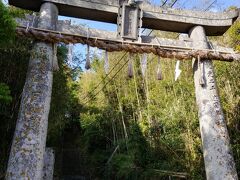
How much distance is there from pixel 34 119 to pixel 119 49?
69.9 inches

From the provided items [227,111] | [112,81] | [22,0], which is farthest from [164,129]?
[22,0]

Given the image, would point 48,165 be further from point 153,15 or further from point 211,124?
point 153,15

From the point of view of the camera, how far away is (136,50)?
4.89 m

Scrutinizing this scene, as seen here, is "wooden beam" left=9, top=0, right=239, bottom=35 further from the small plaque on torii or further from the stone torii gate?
the small plaque on torii

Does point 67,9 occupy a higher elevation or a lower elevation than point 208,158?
higher

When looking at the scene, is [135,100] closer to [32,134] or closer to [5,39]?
[32,134]

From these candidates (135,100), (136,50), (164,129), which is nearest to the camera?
(136,50)

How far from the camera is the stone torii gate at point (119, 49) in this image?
404 centimetres

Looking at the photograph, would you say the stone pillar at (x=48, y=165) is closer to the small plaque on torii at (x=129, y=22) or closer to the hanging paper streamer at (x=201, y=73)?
the small plaque on torii at (x=129, y=22)

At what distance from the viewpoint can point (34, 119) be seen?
4.10m

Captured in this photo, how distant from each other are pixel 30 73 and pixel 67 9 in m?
1.43

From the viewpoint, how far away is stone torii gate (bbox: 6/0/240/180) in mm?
4043

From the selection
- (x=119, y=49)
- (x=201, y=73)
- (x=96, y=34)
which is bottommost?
(x=201, y=73)

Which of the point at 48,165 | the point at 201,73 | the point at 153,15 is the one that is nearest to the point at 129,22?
the point at 153,15
